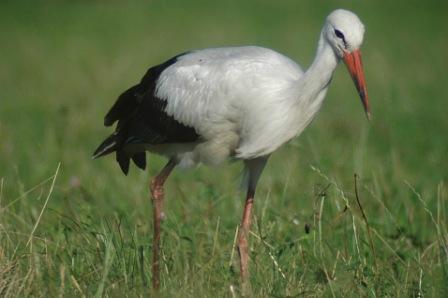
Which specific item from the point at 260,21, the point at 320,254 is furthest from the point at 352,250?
the point at 260,21

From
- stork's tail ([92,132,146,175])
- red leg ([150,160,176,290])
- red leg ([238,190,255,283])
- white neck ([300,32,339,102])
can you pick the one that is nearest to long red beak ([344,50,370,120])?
white neck ([300,32,339,102])

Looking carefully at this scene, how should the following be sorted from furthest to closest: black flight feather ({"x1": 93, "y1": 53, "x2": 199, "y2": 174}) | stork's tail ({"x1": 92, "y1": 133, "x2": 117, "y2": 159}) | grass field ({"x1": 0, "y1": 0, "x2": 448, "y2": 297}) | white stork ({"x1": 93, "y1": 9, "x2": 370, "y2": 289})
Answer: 1. stork's tail ({"x1": 92, "y1": 133, "x2": 117, "y2": 159})
2. black flight feather ({"x1": 93, "y1": 53, "x2": 199, "y2": 174})
3. white stork ({"x1": 93, "y1": 9, "x2": 370, "y2": 289})
4. grass field ({"x1": 0, "y1": 0, "x2": 448, "y2": 297})

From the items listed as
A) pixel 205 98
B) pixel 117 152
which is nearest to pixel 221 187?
pixel 117 152

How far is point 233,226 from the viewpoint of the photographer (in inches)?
244

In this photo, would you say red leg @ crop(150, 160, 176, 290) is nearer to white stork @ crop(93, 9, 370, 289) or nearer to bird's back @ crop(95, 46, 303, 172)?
white stork @ crop(93, 9, 370, 289)

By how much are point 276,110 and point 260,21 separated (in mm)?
14329

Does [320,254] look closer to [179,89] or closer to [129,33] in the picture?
[179,89]

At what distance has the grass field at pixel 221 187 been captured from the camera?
4609 mm

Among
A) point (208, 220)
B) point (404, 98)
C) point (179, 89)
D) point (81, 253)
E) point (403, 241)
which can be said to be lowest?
point (404, 98)

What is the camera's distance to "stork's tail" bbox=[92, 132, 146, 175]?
604 centimetres

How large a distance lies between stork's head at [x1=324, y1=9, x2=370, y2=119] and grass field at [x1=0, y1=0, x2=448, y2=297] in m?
0.49

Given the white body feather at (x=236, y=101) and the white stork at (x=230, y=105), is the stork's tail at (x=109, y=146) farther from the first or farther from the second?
the white body feather at (x=236, y=101)

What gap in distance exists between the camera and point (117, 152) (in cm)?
614

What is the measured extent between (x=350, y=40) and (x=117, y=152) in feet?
6.51
